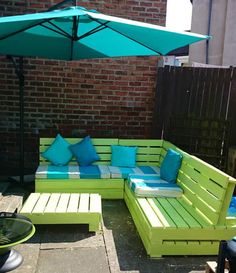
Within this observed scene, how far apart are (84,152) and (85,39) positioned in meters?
1.71

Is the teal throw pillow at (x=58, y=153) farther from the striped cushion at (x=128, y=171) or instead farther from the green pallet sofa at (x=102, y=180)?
the striped cushion at (x=128, y=171)

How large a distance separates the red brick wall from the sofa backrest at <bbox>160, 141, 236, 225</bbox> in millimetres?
1786

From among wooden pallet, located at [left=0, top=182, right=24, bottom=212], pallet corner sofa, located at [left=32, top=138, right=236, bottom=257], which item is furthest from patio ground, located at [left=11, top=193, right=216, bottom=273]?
wooden pallet, located at [left=0, top=182, right=24, bottom=212]

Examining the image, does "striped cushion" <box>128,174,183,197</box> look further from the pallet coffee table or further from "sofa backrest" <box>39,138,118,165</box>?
"sofa backrest" <box>39,138,118,165</box>

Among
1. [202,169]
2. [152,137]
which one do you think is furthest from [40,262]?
[152,137]

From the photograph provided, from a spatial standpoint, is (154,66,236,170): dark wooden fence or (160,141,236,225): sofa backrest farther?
(154,66,236,170): dark wooden fence

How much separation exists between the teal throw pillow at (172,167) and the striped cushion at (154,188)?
95 millimetres

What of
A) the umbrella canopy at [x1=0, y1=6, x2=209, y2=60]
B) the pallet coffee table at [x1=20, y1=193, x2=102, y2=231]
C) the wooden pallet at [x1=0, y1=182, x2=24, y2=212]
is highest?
the umbrella canopy at [x1=0, y1=6, x2=209, y2=60]

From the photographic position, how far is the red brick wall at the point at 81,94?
5.27 m

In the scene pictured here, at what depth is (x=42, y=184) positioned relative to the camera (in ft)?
14.5

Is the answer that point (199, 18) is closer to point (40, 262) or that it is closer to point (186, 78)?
point (186, 78)

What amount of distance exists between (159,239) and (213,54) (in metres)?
8.60

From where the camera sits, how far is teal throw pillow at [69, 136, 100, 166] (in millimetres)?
4918

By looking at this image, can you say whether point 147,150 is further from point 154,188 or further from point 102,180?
point 154,188
